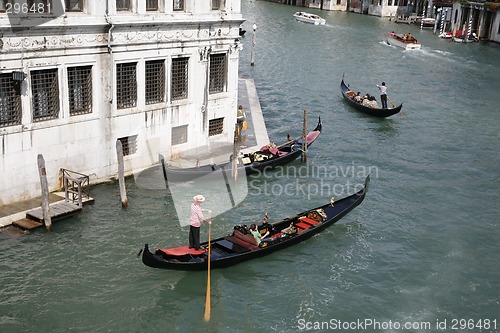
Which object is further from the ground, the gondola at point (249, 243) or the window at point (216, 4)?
the window at point (216, 4)

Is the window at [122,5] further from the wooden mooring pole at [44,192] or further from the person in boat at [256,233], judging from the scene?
the person in boat at [256,233]

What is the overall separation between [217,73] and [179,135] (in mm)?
2761

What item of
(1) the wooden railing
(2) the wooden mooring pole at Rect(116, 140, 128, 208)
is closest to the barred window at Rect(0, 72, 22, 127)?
(1) the wooden railing

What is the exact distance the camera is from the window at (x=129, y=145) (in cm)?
2142

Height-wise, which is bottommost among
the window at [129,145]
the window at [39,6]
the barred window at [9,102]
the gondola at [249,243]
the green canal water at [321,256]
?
the green canal water at [321,256]

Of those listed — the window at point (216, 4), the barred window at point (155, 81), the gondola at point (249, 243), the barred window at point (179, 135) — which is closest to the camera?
the gondola at point (249, 243)

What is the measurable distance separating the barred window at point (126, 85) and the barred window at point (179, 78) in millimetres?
1629

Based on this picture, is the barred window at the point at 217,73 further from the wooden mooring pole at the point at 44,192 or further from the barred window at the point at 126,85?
the wooden mooring pole at the point at 44,192

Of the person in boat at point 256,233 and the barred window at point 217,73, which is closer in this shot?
the person in boat at point 256,233

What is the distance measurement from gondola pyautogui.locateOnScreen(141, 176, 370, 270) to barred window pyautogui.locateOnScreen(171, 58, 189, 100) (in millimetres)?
6650

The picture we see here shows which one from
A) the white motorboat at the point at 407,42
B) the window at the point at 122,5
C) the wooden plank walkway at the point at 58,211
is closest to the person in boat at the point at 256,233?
the wooden plank walkway at the point at 58,211

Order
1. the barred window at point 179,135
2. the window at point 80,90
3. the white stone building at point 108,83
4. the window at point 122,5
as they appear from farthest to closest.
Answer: the barred window at point 179,135 < the window at point 122,5 < the window at point 80,90 < the white stone building at point 108,83

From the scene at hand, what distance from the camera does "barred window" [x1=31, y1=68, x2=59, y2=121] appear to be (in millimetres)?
18578

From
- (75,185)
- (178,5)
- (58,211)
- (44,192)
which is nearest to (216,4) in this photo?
(178,5)
